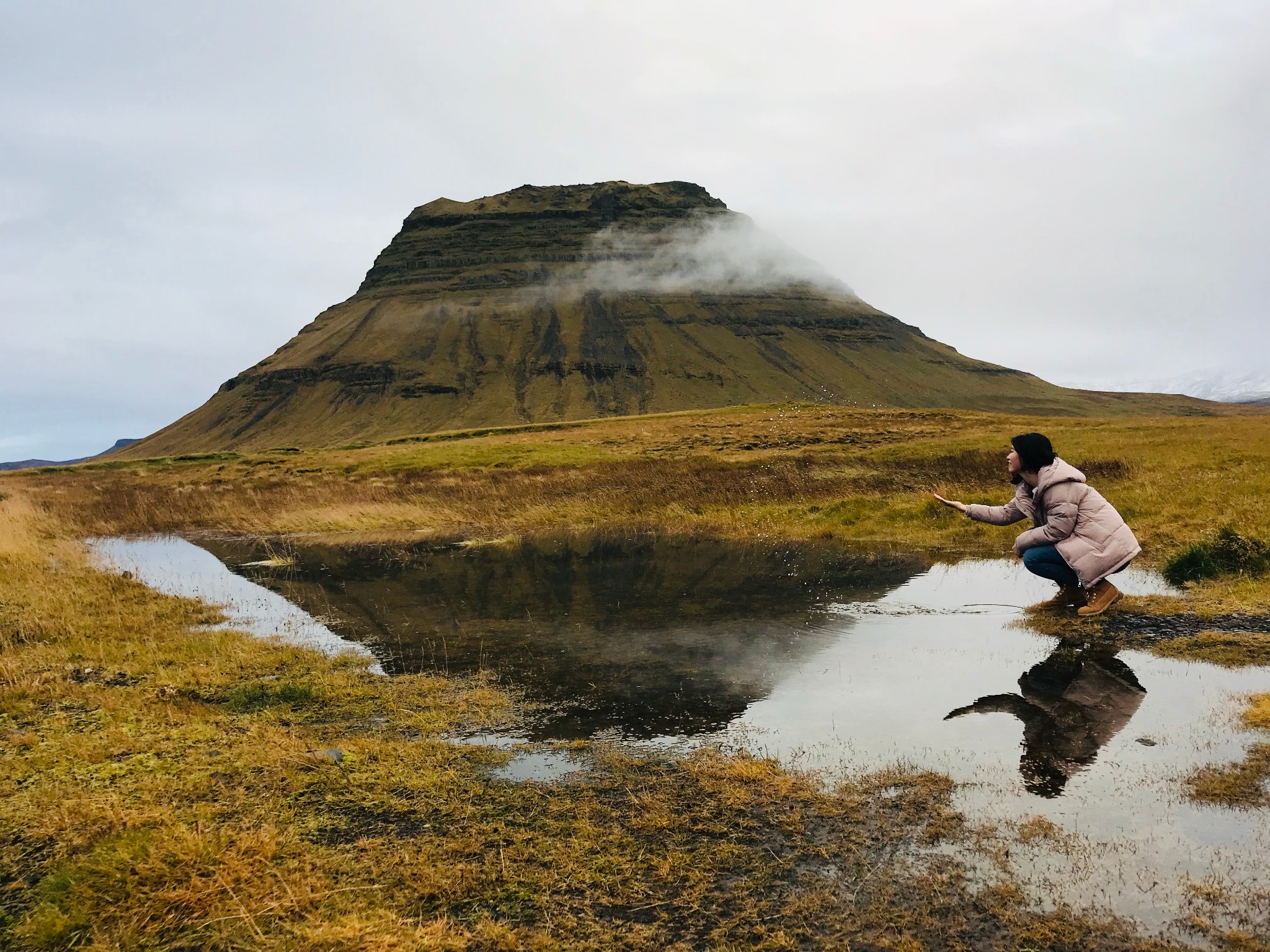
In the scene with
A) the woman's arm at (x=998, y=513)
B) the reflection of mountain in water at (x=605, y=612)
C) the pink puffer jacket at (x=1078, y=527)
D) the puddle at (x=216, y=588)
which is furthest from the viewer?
the puddle at (x=216, y=588)

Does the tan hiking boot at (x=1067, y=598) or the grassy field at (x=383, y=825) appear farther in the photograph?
the tan hiking boot at (x=1067, y=598)

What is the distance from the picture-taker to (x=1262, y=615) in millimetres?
10023

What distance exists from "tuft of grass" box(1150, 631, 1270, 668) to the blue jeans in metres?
1.57

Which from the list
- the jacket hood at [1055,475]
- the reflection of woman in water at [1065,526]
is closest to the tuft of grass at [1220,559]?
the reflection of woman in water at [1065,526]

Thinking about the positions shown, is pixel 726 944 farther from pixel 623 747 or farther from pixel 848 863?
pixel 623 747

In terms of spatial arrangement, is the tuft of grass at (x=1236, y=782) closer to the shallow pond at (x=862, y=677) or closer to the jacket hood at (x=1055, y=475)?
the shallow pond at (x=862, y=677)

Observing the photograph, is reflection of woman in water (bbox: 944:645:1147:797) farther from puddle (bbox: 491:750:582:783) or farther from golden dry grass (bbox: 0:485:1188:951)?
puddle (bbox: 491:750:582:783)

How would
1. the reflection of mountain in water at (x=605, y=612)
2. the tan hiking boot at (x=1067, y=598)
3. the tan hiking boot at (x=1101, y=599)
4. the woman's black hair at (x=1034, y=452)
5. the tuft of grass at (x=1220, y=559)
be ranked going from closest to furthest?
1. the reflection of mountain in water at (x=605, y=612)
2. the woman's black hair at (x=1034, y=452)
3. the tan hiking boot at (x=1101, y=599)
4. the tan hiking boot at (x=1067, y=598)
5. the tuft of grass at (x=1220, y=559)

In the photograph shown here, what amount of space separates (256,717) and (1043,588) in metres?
11.6

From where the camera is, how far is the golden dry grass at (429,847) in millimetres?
4156

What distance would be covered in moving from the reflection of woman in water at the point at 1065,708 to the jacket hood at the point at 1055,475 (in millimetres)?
2165

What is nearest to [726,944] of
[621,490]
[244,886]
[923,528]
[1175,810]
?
[244,886]

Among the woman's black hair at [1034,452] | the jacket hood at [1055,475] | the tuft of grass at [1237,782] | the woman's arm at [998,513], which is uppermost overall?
the woman's black hair at [1034,452]

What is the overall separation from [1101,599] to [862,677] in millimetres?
4019
